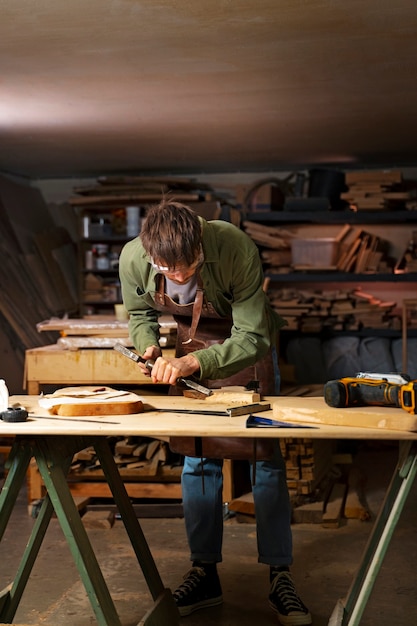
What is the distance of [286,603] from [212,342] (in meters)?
1.23

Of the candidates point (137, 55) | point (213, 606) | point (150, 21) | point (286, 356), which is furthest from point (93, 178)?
point (213, 606)

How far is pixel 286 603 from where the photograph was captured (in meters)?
3.71

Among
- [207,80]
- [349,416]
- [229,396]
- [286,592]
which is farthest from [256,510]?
[207,80]

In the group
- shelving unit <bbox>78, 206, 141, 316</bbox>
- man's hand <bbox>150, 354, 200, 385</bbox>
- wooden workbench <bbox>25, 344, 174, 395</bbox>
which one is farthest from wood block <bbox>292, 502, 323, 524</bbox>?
shelving unit <bbox>78, 206, 141, 316</bbox>

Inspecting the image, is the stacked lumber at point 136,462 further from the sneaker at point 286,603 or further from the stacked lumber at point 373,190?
the stacked lumber at point 373,190

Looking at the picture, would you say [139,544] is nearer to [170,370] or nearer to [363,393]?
[170,370]

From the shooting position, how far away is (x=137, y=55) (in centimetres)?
454

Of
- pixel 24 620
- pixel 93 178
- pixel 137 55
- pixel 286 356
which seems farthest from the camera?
pixel 93 178

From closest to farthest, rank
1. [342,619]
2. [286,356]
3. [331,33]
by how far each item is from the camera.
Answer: [342,619], [331,33], [286,356]

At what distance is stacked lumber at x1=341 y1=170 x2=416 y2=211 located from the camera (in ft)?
27.7

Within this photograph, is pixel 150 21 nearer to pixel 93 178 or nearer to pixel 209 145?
pixel 209 145

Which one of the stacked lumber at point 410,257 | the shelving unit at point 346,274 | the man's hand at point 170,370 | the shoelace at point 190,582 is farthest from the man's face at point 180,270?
the stacked lumber at point 410,257

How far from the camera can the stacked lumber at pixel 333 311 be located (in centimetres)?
855

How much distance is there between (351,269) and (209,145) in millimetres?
2105
